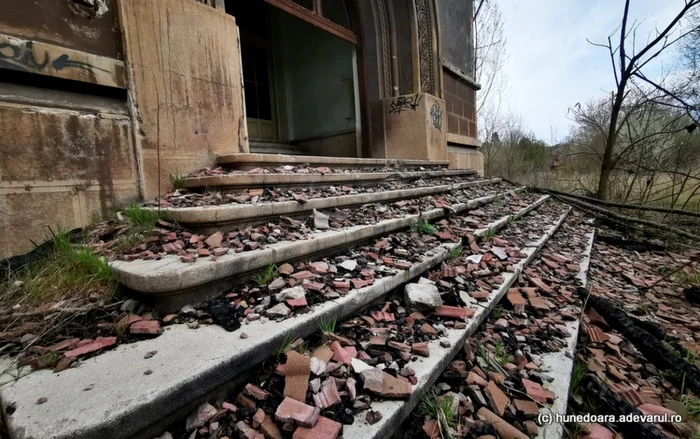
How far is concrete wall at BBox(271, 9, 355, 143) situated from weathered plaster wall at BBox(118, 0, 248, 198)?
10.4 ft

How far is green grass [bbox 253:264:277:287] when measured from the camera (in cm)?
137

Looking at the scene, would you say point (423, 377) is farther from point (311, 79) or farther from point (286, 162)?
point (311, 79)

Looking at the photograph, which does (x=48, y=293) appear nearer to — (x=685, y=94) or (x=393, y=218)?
(x=393, y=218)

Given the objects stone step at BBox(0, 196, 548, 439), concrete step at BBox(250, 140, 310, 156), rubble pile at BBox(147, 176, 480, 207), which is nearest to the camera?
stone step at BBox(0, 196, 548, 439)

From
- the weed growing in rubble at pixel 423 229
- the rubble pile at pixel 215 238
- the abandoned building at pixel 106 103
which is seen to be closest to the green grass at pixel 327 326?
the rubble pile at pixel 215 238

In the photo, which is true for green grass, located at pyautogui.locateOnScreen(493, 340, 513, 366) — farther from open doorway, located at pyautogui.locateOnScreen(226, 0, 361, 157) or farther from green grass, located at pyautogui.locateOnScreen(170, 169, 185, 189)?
open doorway, located at pyautogui.locateOnScreen(226, 0, 361, 157)

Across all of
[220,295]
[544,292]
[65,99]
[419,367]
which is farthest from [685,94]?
[65,99]

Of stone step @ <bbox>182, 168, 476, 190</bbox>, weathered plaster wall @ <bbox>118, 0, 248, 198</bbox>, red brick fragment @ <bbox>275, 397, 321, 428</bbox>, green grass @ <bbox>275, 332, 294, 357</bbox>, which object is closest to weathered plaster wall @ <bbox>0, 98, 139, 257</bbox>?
weathered plaster wall @ <bbox>118, 0, 248, 198</bbox>

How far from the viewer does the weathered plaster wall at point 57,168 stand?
1.59 metres

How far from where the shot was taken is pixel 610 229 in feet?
15.5

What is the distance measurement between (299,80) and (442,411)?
6.41m

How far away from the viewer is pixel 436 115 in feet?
18.2

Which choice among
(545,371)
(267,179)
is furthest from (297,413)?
(267,179)

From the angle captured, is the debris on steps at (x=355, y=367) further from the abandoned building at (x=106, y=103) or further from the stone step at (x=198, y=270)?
the abandoned building at (x=106, y=103)
